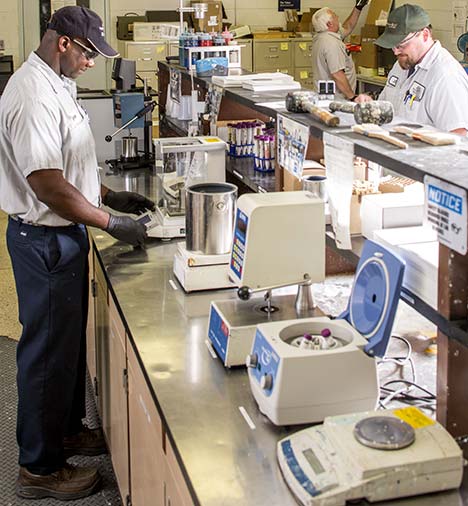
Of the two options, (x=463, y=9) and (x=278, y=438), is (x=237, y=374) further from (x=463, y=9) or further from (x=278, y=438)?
(x=463, y=9)

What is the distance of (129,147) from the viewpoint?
4801mm

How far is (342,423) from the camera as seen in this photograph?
164 cm

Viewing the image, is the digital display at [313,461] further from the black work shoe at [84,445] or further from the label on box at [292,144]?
the black work shoe at [84,445]

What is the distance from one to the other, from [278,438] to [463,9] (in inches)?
249

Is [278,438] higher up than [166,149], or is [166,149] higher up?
[166,149]

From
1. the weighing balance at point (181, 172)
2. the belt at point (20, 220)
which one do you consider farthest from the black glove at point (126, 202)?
the belt at point (20, 220)

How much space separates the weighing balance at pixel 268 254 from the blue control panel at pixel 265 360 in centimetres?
19

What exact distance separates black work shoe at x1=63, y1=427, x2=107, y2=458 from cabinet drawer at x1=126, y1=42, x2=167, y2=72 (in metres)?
5.68

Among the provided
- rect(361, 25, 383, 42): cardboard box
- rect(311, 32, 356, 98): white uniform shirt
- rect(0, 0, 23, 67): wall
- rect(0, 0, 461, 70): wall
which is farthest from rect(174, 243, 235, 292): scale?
rect(0, 0, 23, 67): wall

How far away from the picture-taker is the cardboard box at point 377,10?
8.56 m

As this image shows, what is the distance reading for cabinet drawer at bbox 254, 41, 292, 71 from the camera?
28.9ft

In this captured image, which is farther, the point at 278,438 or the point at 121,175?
the point at 121,175

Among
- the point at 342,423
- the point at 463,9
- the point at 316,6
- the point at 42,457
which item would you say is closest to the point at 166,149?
the point at 42,457

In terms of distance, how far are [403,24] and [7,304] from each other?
111 inches
